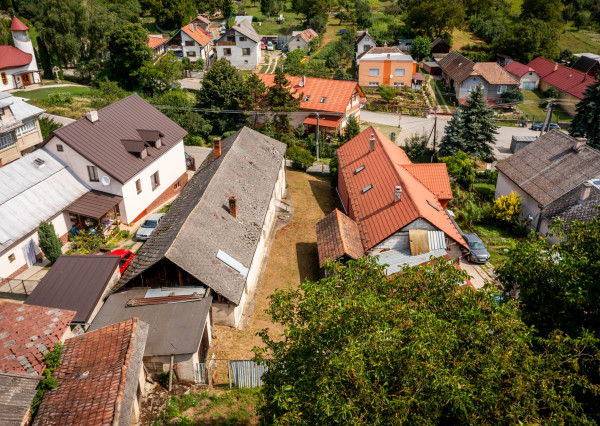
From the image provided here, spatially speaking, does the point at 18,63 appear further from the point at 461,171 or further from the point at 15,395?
the point at 15,395

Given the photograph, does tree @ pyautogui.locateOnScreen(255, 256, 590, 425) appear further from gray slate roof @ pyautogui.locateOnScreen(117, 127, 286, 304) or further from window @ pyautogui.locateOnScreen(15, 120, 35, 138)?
window @ pyautogui.locateOnScreen(15, 120, 35, 138)

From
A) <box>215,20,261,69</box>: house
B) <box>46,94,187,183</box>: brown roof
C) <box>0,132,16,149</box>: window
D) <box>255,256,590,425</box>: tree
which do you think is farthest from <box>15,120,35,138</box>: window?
<box>215,20,261,69</box>: house

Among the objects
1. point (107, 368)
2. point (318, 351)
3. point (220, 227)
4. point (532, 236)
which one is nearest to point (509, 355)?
point (318, 351)

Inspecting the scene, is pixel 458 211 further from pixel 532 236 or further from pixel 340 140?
pixel 532 236

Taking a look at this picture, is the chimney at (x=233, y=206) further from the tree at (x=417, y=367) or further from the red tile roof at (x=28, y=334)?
the tree at (x=417, y=367)

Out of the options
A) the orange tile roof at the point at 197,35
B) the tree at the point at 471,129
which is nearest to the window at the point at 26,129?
the tree at the point at 471,129

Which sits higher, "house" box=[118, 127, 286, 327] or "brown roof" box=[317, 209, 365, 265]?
"house" box=[118, 127, 286, 327]
